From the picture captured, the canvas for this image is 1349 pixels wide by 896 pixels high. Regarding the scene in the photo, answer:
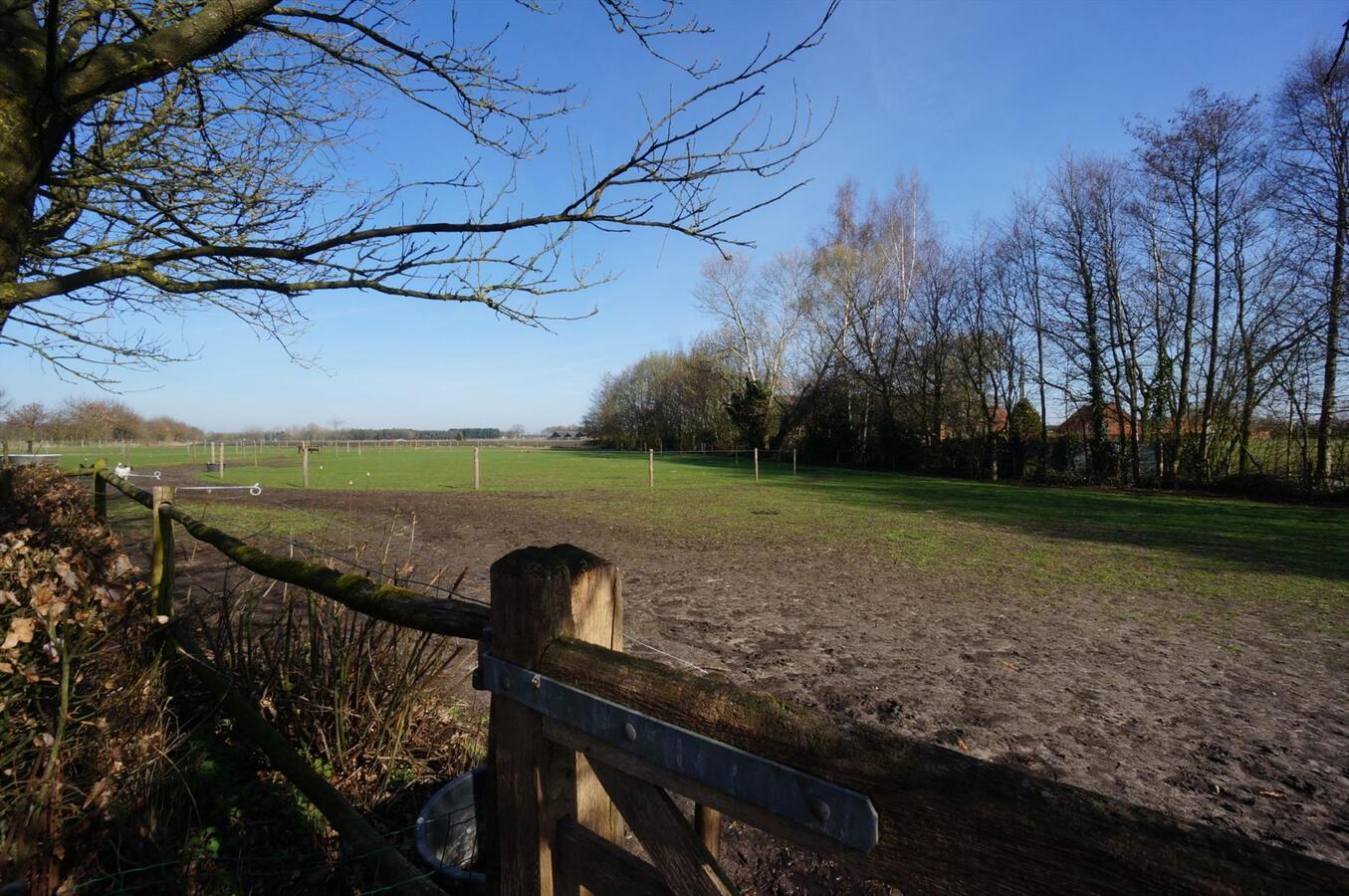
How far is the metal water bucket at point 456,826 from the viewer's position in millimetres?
2324

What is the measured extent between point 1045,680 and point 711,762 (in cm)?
497

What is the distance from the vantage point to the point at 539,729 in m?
1.39

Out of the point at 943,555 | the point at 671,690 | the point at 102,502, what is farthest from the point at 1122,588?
the point at 102,502

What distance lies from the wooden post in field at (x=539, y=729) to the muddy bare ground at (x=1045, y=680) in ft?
5.74

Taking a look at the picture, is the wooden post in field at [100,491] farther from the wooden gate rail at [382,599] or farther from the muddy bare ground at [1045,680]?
the wooden gate rail at [382,599]

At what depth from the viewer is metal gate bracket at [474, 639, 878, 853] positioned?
92cm

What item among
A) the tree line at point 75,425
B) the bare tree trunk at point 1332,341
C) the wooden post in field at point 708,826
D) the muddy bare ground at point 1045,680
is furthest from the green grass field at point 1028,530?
the tree line at point 75,425

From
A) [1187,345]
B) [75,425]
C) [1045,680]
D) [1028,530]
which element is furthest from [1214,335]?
[75,425]

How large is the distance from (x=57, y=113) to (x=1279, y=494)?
26003 millimetres

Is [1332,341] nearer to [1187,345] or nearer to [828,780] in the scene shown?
[1187,345]

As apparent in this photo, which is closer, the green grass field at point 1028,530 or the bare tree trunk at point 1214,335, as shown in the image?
the green grass field at point 1028,530

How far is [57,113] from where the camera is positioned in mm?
2930

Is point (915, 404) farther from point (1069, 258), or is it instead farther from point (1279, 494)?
point (1279, 494)

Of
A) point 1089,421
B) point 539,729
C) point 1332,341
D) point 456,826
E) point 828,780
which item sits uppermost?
point 1332,341
